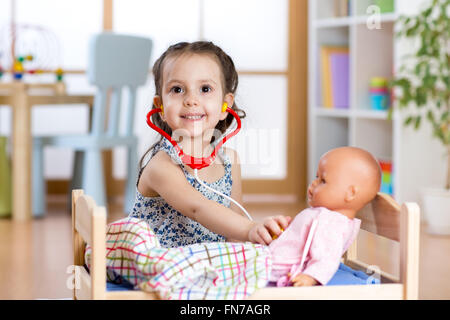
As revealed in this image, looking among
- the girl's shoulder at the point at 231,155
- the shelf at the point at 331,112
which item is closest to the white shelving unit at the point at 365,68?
the shelf at the point at 331,112

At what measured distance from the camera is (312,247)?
984mm

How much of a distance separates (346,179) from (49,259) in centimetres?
163

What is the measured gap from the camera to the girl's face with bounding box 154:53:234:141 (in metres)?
1.19

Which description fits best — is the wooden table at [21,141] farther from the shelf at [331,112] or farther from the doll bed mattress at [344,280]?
the doll bed mattress at [344,280]

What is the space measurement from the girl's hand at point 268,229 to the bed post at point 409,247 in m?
0.16

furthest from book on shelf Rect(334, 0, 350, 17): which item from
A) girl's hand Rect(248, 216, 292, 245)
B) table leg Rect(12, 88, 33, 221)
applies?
girl's hand Rect(248, 216, 292, 245)

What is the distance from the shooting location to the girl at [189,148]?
1117 mm

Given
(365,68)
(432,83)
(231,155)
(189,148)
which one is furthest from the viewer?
(365,68)

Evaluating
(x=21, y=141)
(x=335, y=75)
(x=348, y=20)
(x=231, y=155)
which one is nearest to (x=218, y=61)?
(x=231, y=155)

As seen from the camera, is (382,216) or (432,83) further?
(432,83)

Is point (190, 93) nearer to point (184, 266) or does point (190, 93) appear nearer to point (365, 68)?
point (184, 266)

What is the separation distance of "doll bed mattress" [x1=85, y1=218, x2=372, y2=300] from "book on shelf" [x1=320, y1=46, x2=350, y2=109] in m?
2.68

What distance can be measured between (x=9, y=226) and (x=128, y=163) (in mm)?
627

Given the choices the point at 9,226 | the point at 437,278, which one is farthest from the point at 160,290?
the point at 9,226
